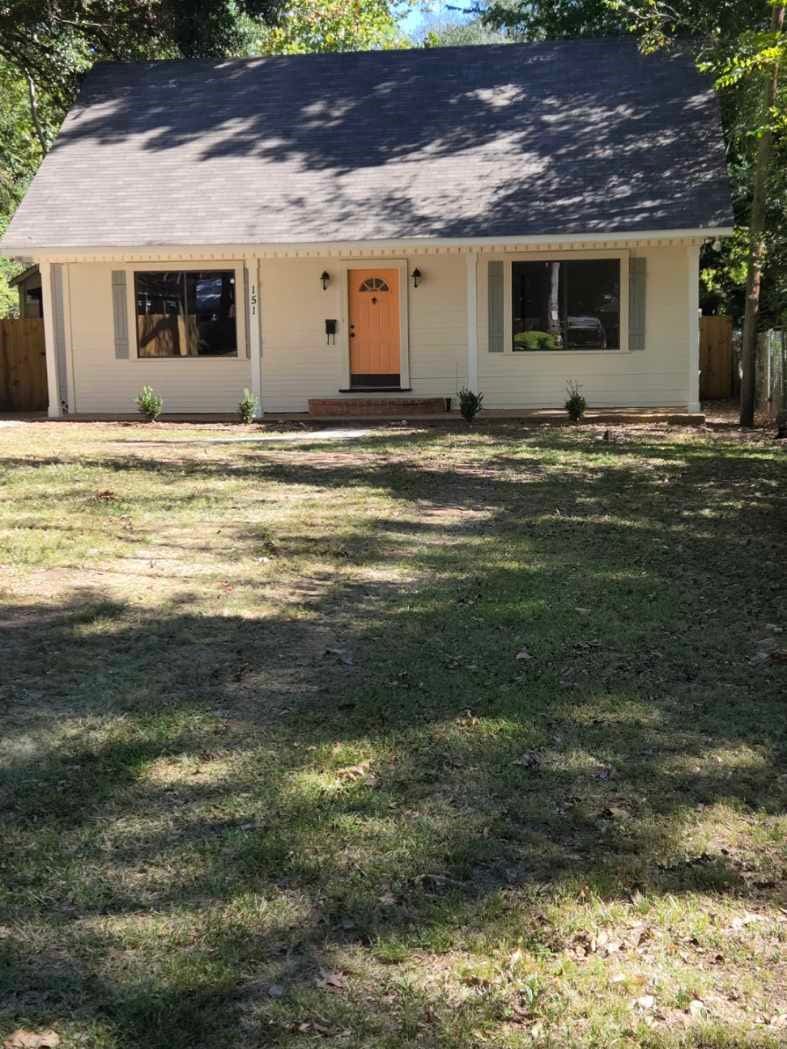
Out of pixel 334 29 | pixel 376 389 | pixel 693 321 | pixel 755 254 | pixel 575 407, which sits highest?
pixel 334 29

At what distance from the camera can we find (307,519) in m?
8.33

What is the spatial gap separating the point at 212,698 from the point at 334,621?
1.21m

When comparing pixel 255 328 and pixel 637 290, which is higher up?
pixel 637 290

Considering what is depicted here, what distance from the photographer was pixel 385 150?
1797 centimetres

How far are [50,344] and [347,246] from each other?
192 inches

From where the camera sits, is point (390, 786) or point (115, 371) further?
point (115, 371)

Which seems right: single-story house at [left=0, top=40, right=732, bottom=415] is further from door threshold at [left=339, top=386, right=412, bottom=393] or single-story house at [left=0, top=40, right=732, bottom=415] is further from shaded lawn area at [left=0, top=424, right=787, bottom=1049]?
shaded lawn area at [left=0, top=424, right=787, bottom=1049]

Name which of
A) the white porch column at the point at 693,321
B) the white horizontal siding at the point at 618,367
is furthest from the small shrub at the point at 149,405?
the white porch column at the point at 693,321

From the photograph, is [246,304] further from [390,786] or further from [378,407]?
[390,786]

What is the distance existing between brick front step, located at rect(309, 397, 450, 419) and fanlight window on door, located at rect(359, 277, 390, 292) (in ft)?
6.48

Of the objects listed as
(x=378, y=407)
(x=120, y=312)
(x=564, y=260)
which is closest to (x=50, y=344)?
(x=120, y=312)

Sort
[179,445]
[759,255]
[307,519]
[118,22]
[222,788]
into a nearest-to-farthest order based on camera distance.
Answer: [222,788], [307,519], [179,445], [759,255], [118,22]

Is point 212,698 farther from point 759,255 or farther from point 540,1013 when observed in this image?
point 759,255

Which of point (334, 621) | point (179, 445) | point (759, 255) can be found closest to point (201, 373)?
point (179, 445)
